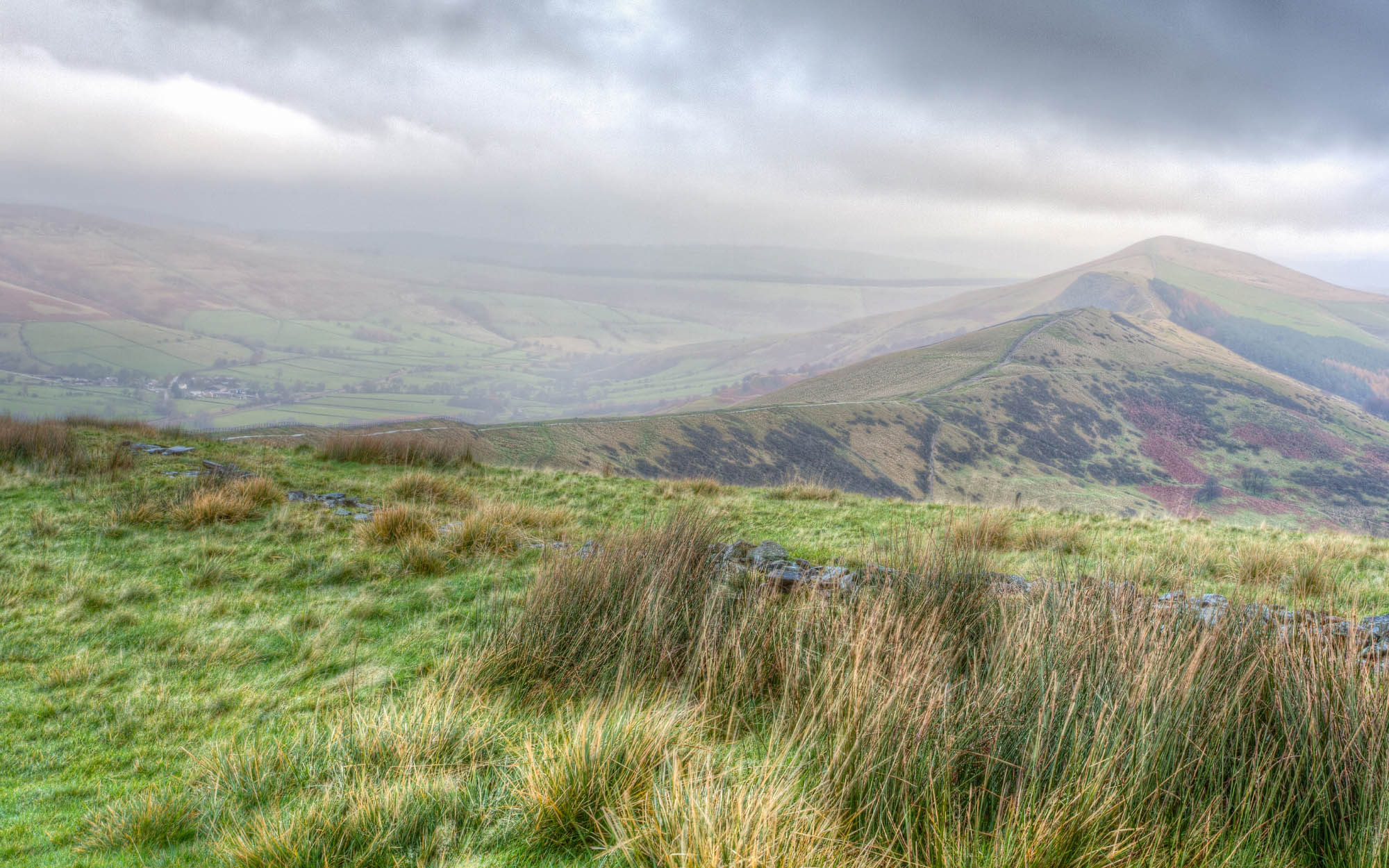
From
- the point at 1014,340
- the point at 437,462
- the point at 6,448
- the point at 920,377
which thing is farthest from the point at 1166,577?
the point at 1014,340

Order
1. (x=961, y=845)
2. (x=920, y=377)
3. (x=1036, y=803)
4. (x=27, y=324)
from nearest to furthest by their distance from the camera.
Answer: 1. (x=961, y=845)
2. (x=1036, y=803)
3. (x=920, y=377)
4. (x=27, y=324)

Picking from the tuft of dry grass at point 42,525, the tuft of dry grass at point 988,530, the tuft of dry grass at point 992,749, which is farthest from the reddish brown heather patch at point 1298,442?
the tuft of dry grass at point 42,525

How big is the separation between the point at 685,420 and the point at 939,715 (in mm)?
53751

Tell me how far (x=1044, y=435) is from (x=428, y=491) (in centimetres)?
8517

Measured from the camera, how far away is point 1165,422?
3681 inches

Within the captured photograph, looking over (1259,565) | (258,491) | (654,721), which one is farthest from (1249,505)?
(258,491)

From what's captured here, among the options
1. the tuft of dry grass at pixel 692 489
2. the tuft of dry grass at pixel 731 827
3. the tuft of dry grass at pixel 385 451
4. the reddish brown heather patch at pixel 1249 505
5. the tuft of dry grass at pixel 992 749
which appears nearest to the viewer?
the tuft of dry grass at pixel 731 827

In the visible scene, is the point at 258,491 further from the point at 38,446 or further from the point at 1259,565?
the point at 1259,565

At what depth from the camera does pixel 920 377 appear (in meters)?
96.5

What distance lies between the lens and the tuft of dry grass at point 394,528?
708 centimetres

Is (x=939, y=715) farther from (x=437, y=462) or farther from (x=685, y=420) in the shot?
(x=685, y=420)

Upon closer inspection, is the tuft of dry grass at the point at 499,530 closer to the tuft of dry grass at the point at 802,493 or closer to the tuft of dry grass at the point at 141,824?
the tuft of dry grass at the point at 141,824

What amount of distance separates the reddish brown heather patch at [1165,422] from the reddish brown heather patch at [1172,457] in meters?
2.32

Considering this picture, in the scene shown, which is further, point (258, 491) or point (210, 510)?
point (258, 491)
